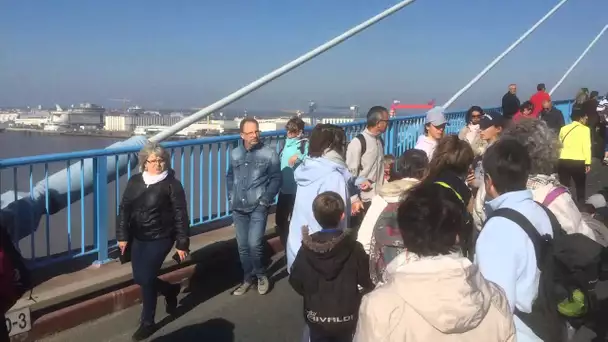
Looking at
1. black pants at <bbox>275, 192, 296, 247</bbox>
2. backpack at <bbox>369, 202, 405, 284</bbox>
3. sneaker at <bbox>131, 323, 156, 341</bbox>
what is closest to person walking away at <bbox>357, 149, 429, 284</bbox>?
backpack at <bbox>369, 202, 405, 284</bbox>

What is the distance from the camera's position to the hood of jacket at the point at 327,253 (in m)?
3.59

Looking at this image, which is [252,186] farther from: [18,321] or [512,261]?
[512,261]

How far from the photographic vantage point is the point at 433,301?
2041 millimetres

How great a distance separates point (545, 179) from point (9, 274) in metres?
2.73

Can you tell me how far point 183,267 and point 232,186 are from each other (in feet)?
3.13

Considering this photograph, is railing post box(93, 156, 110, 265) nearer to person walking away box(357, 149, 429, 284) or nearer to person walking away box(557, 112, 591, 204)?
person walking away box(357, 149, 429, 284)

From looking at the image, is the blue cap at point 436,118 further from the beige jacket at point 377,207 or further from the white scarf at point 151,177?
the white scarf at point 151,177

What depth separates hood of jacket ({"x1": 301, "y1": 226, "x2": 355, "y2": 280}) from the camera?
3586 millimetres

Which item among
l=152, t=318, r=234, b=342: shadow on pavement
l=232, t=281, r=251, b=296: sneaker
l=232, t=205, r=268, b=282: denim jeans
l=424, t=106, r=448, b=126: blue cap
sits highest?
l=424, t=106, r=448, b=126: blue cap

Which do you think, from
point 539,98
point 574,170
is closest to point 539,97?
point 539,98

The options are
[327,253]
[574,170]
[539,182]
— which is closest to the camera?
[539,182]

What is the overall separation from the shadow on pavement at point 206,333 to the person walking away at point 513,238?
9.07 feet

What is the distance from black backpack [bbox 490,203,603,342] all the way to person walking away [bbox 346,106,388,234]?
3.33 meters

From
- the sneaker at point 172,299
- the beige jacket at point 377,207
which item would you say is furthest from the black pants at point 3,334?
the sneaker at point 172,299
